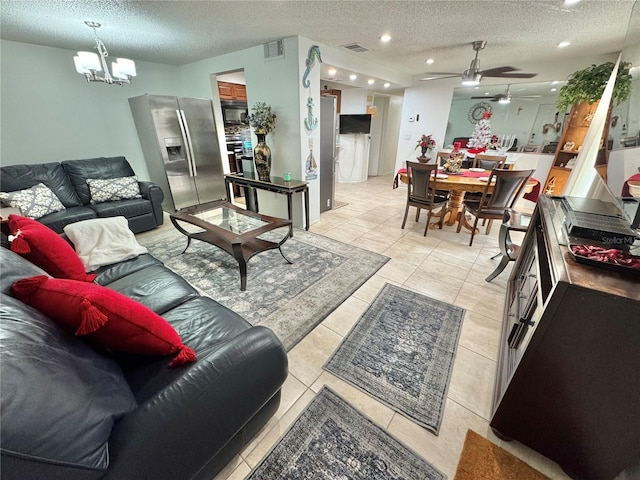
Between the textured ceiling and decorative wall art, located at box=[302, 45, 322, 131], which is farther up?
the textured ceiling

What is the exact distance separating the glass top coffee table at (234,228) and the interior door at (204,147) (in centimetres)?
164

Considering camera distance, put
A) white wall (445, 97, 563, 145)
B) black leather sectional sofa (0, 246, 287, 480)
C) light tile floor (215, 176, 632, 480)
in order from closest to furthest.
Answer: black leather sectional sofa (0, 246, 287, 480) < light tile floor (215, 176, 632, 480) < white wall (445, 97, 563, 145)

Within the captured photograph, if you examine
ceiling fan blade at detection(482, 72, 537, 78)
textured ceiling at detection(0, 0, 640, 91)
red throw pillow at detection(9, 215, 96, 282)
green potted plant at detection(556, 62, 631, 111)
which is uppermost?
textured ceiling at detection(0, 0, 640, 91)

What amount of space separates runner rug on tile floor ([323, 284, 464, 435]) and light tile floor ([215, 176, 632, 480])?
54 millimetres

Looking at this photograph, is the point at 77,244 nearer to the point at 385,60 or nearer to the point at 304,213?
the point at 304,213

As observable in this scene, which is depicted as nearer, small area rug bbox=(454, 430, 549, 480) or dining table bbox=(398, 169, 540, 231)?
small area rug bbox=(454, 430, 549, 480)

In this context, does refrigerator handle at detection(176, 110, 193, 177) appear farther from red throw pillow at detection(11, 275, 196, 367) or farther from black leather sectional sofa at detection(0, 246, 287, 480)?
red throw pillow at detection(11, 275, 196, 367)

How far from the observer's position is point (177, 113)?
3.85 metres

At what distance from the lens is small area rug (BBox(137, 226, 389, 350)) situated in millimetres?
2025

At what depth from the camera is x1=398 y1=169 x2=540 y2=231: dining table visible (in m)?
3.05

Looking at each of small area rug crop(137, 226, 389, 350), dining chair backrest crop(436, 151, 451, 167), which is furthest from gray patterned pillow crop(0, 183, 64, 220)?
dining chair backrest crop(436, 151, 451, 167)

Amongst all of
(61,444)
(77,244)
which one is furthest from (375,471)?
(77,244)

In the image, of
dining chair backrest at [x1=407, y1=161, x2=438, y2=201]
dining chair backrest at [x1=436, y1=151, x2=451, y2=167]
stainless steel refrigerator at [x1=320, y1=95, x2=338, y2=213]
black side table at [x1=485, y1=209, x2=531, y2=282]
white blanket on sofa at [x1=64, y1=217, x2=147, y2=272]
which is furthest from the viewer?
dining chair backrest at [x1=436, y1=151, x2=451, y2=167]

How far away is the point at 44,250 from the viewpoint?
4.56 ft
